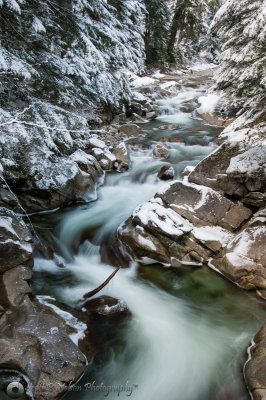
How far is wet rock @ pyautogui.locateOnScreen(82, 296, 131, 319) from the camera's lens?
4492 millimetres

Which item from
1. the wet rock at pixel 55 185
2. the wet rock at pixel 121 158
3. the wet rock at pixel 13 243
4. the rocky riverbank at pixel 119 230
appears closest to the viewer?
the rocky riverbank at pixel 119 230

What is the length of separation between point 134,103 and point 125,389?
1478 cm

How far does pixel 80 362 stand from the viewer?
11.9 ft

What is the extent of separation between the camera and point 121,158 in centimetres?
968

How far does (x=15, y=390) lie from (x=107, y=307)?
5.79 ft

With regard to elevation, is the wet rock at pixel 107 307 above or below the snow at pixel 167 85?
below

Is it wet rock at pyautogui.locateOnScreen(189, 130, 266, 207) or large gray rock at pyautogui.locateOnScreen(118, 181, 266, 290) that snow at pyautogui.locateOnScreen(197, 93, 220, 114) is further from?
large gray rock at pyautogui.locateOnScreen(118, 181, 266, 290)

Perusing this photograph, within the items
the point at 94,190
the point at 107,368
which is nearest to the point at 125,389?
the point at 107,368

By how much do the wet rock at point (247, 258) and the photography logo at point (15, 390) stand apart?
13.6 ft

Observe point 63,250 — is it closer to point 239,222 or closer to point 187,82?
point 239,222

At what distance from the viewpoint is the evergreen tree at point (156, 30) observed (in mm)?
20547

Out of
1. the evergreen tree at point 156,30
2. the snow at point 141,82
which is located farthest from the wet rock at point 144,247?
the evergreen tree at point 156,30

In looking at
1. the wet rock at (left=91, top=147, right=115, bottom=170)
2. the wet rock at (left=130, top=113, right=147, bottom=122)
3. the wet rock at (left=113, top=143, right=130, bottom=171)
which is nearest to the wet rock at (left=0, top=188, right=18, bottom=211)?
the wet rock at (left=91, top=147, right=115, bottom=170)

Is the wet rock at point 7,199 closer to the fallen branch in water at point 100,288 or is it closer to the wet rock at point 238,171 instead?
the fallen branch in water at point 100,288
